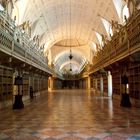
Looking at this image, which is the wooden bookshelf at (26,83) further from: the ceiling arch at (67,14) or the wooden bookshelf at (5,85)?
the ceiling arch at (67,14)

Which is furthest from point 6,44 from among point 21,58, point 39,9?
point 39,9

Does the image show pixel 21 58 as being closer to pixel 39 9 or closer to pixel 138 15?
pixel 138 15

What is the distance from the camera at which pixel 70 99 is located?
65.4 feet

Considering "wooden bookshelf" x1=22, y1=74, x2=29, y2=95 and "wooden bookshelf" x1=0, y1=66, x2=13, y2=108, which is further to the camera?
"wooden bookshelf" x1=22, y1=74, x2=29, y2=95

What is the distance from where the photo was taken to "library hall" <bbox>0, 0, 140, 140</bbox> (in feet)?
23.1

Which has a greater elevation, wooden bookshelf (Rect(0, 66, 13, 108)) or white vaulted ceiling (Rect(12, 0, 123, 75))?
white vaulted ceiling (Rect(12, 0, 123, 75))

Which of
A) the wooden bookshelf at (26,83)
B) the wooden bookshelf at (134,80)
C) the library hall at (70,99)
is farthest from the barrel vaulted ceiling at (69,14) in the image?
the wooden bookshelf at (134,80)

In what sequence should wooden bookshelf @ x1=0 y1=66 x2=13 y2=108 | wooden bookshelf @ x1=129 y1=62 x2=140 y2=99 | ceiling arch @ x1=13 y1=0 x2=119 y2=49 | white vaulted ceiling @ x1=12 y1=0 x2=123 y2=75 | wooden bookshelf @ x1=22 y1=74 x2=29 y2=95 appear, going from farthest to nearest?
1. ceiling arch @ x1=13 y1=0 x2=119 y2=49
2. white vaulted ceiling @ x1=12 y1=0 x2=123 y2=75
3. wooden bookshelf @ x1=22 y1=74 x2=29 y2=95
4. wooden bookshelf @ x1=129 y1=62 x2=140 y2=99
5. wooden bookshelf @ x1=0 y1=66 x2=13 y2=108

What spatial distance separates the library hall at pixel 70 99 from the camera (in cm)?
703

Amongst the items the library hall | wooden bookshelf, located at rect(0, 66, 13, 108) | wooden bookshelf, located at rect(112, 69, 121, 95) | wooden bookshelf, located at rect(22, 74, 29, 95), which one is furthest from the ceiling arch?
wooden bookshelf, located at rect(0, 66, 13, 108)

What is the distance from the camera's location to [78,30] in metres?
34.4

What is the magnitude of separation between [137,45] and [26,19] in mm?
12822

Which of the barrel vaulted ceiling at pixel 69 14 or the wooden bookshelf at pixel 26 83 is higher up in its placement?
the barrel vaulted ceiling at pixel 69 14

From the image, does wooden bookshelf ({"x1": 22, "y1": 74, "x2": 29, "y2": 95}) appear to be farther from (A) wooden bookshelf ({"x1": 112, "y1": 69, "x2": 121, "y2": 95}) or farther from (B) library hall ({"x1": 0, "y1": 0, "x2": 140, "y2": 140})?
(A) wooden bookshelf ({"x1": 112, "y1": 69, "x2": 121, "y2": 95})
